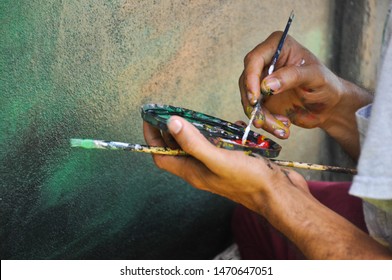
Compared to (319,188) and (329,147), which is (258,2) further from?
(329,147)

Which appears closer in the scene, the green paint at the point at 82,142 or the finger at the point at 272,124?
the green paint at the point at 82,142

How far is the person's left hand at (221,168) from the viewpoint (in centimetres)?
145

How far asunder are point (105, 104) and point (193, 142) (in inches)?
27.3

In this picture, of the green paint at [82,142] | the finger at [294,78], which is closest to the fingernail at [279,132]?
the finger at [294,78]

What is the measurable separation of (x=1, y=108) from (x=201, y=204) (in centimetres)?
112

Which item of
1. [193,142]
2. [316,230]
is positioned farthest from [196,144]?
[316,230]

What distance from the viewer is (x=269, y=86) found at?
1.87m

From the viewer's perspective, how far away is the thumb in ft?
4.73

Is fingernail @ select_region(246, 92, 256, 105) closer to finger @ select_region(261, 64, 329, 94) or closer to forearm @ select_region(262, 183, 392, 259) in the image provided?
finger @ select_region(261, 64, 329, 94)

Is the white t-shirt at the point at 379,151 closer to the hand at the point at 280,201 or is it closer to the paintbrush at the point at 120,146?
the hand at the point at 280,201

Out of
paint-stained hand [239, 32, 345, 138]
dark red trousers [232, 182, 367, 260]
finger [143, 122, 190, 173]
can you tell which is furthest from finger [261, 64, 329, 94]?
dark red trousers [232, 182, 367, 260]

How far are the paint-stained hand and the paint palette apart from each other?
0.39 feet

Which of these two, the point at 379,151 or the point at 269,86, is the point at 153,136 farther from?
the point at 379,151

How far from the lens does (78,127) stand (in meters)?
1.99
